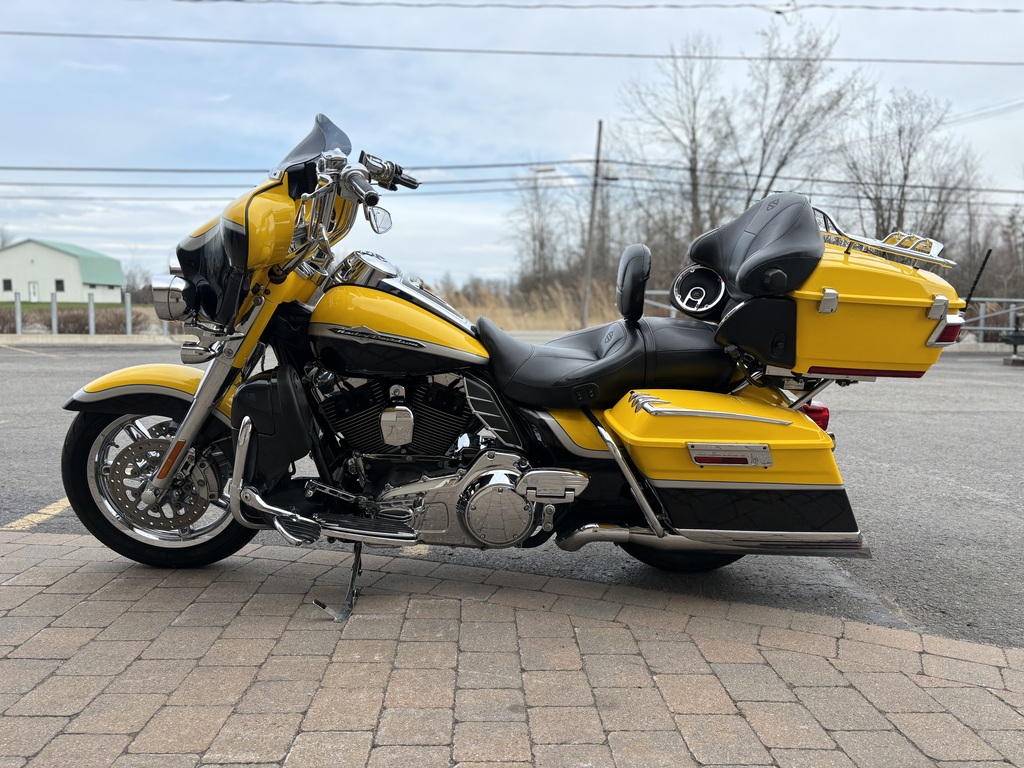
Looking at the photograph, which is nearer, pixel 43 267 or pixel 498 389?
pixel 498 389

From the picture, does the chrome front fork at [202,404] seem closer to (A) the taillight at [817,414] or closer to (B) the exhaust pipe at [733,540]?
(B) the exhaust pipe at [733,540]

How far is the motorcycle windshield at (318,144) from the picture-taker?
10.1ft

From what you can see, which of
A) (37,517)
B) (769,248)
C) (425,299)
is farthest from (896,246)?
(37,517)

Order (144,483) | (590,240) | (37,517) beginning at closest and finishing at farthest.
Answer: (144,483) → (37,517) → (590,240)

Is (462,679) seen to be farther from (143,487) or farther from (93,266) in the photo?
(93,266)

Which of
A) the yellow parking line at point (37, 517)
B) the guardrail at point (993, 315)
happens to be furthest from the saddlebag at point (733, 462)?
the guardrail at point (993, 315)

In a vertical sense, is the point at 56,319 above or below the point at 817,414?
above

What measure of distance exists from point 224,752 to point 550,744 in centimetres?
92

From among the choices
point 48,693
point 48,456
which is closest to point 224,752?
point 48,693

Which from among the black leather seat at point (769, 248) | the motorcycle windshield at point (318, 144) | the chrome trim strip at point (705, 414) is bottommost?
the chrome trim strip at point (705, 414)

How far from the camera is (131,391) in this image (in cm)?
342

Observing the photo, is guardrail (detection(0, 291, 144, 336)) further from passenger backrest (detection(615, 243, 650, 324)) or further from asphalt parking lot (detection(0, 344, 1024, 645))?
passenger backrest (detection(615, 243, 650, 324))

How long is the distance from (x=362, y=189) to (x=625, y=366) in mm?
1224

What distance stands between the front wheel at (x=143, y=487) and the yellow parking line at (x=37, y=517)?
0.91 meters
